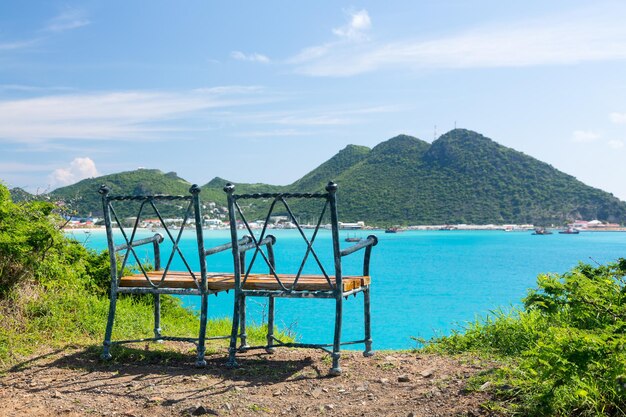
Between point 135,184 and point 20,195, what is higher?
point 135,184

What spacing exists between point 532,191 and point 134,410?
148058 millimetres

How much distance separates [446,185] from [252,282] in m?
135

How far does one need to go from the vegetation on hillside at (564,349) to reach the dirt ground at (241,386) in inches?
11.6

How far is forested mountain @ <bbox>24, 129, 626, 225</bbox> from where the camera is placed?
436 feet

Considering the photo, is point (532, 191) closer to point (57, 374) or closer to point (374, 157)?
point (374, 157)

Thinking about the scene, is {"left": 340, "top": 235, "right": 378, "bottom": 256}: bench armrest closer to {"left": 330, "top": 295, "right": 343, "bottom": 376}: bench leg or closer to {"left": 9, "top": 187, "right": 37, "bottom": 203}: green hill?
{"left": 330, "top": 295, "right": 343, "bottom": 376}: bench leg

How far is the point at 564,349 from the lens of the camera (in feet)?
12.8

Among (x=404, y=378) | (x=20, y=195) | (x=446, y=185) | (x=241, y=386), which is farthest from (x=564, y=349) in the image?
(x=446, y=185)

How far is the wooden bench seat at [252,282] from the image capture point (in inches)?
220

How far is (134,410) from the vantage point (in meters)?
4.60

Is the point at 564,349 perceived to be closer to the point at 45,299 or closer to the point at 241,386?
the point at 241,386

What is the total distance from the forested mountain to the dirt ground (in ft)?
395

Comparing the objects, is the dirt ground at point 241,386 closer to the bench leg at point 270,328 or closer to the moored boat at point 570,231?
the bench leg at point 270,328

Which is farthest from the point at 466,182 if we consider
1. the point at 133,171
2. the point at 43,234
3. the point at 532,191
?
the point at 43,234
